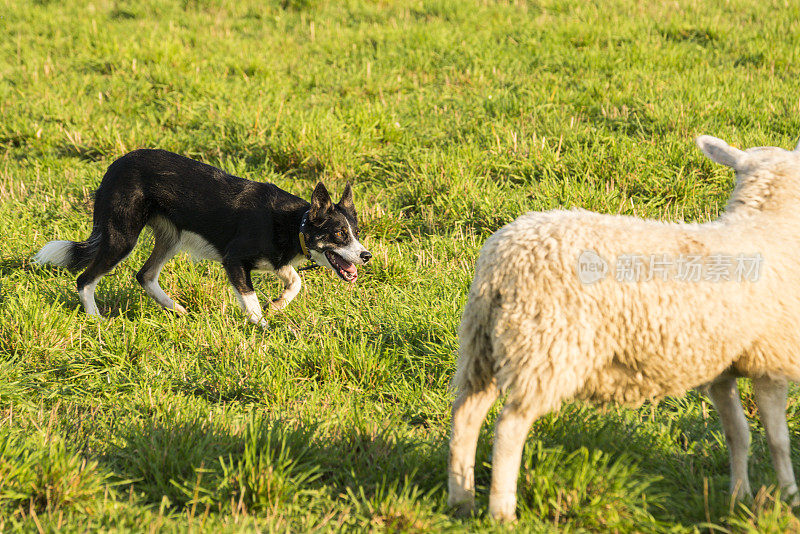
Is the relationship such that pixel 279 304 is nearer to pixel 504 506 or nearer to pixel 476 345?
pixel 476 345

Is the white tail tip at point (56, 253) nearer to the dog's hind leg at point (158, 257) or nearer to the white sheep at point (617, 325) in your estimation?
the dog's hind leg at point (158, 257)

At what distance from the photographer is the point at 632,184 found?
565 centimetres

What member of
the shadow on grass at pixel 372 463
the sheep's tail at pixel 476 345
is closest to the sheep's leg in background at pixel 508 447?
the shadow on grass at pixel 372 463

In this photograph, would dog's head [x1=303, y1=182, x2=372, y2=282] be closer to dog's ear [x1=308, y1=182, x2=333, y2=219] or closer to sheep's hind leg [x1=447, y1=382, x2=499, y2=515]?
dog's ear [x1=308, y1=182, x2=333, y2=219]

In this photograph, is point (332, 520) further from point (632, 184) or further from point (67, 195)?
point (67, 195)

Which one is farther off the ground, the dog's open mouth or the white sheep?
the white sheep

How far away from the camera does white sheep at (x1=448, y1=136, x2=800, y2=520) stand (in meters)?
2.54

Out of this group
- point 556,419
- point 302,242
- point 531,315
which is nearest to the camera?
point 531,315

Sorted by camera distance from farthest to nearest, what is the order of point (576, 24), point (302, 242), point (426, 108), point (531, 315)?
point (576, 24)
point (426, 108)
point (302, 242)
point (531, 315)

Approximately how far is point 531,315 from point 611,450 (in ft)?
2.61

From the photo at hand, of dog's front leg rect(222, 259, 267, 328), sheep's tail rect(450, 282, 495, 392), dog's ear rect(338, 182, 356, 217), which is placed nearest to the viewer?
sheep's tail rect(450, 282, 495, 392)

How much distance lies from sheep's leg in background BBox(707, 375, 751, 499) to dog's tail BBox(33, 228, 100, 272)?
3840 mm

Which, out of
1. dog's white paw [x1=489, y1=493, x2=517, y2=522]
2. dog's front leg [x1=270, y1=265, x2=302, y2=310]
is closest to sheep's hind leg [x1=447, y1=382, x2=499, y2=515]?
dog's white paw [x1=489, y1=493, x2=517, y2=522]

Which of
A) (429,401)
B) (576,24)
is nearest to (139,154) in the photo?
(429,401)
